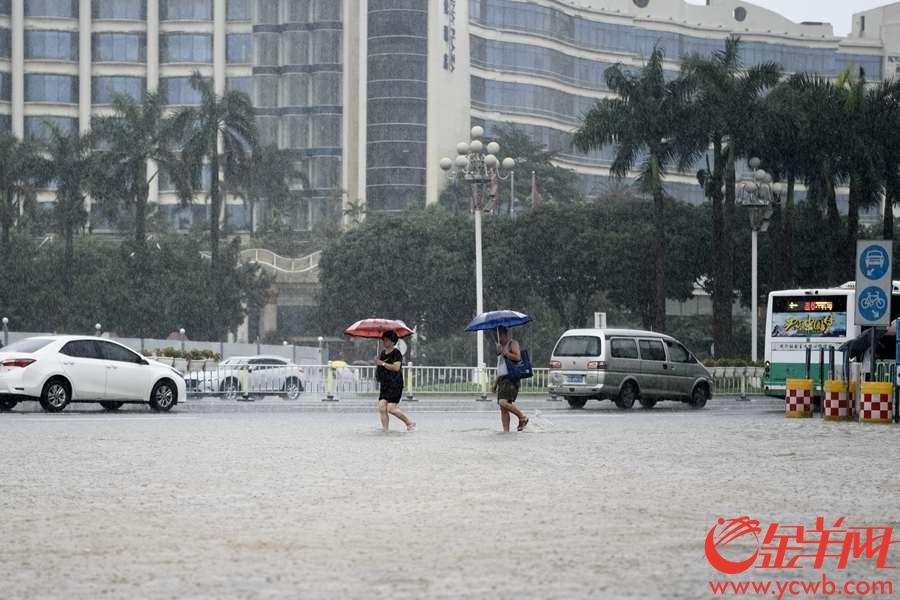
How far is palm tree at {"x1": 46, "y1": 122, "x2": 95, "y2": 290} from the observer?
80688 millimetres

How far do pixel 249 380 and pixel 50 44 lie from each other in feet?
260

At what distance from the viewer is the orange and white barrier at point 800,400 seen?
109ft

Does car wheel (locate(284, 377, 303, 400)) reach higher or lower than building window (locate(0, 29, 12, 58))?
lower

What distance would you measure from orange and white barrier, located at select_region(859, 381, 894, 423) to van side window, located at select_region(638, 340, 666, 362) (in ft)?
31.6

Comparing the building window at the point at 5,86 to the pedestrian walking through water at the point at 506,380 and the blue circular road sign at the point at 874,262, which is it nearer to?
the blue circular road sign at the point at 874,262

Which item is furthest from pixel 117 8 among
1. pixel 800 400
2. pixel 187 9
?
pixel 800 400

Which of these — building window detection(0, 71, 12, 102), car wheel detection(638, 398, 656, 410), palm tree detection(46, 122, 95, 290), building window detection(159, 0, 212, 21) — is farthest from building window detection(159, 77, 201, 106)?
car wheel detection(638, 398, 656, 410)

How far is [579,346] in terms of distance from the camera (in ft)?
126

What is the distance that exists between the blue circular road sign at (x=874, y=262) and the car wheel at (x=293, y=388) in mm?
18684

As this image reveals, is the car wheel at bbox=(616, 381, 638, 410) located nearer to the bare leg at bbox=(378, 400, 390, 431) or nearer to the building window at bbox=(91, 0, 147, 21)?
the bare leg at bbox=(378, 400, 390, 431)

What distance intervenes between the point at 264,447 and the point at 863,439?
28.5 feet

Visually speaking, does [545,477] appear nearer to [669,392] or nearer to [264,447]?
[264,447]

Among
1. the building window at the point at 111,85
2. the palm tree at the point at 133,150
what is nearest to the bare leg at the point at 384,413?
the palm tree at the point at 133,150

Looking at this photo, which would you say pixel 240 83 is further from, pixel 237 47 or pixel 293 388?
pixel 293 388
